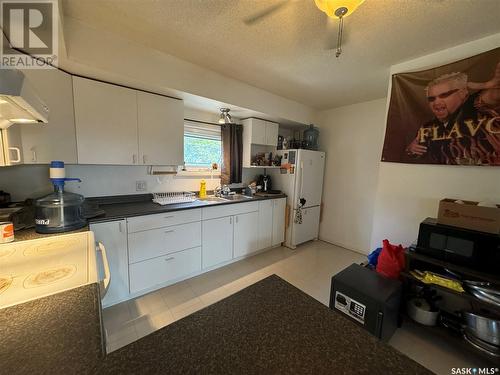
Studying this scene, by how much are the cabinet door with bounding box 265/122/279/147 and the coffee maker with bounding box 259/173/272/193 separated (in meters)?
0.56

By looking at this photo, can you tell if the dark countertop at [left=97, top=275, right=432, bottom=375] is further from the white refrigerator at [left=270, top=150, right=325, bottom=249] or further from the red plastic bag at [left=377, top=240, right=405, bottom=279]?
the white refrigerator at [left=270, top=150, right=325, bottom=249]

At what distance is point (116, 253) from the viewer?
181cm

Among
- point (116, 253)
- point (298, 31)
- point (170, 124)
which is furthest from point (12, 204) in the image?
point (298, 31)

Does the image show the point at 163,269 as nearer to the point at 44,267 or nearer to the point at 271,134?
the point at 44,267

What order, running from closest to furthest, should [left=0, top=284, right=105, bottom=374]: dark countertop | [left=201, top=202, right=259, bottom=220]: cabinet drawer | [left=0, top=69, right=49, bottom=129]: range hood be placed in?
[left=0, top=284, right=105, bottom=374]: dark countertop → [left=0, top=69, right=49, bottom=129]: range hood → [left=201, top=202, right=259, bottom=220]: cabinet drawer

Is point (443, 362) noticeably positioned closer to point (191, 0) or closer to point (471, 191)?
point (471, 191)

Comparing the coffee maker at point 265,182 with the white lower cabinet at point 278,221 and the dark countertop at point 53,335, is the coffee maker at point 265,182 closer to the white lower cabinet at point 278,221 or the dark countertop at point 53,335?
the white lower cabinet at point 278,221

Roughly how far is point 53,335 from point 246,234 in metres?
2.30

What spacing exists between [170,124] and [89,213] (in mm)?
1174

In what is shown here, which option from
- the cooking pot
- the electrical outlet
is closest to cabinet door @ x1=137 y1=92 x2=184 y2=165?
the electrical outlet

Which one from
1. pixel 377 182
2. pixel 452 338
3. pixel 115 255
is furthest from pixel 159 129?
pixel 452 338

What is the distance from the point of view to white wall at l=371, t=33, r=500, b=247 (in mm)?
1541

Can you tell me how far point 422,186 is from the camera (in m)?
1.84

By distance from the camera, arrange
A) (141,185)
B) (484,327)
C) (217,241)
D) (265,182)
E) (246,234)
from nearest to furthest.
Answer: (484,327)
(141,185)
(217,241)
(246,234)
(265,182)
